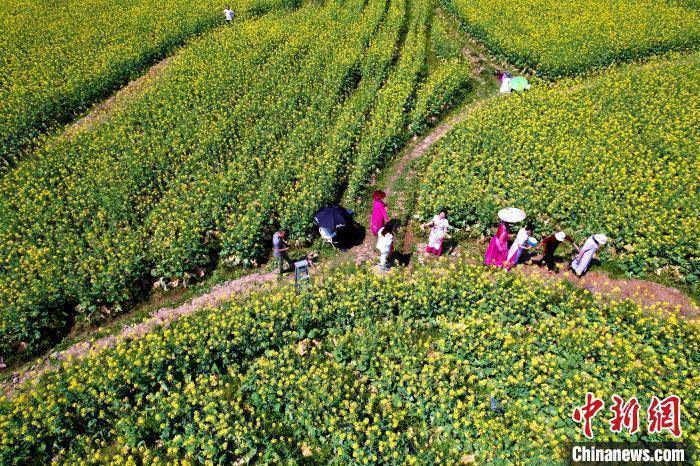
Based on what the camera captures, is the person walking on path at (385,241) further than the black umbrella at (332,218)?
No

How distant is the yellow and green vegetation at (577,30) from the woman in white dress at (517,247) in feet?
52.9

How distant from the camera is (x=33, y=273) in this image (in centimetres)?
1280

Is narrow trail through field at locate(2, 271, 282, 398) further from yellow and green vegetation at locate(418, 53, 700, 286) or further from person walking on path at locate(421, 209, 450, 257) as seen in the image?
yellow and green vegetation at locate(418, 53, 700, 286)

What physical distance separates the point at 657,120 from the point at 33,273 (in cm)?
2541

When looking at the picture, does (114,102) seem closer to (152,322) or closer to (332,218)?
(152,322)

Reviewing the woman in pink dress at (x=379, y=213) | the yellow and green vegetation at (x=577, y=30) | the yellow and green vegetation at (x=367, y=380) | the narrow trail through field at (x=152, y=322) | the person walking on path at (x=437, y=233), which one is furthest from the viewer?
the yellow and green vegetation at (x=577, y=30)

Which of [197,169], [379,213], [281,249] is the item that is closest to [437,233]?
[379,213]

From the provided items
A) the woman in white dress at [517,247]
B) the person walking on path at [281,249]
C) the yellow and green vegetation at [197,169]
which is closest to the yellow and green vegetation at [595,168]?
the woman in white dress at [517,247]

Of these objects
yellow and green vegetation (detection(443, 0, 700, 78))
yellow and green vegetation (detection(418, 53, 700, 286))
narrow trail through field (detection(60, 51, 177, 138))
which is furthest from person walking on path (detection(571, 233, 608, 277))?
narrow trail through field (detection(60, 51, 177, 138))

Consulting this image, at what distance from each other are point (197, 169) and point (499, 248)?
12.7 metres

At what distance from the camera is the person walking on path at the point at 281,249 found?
1298 centimetres

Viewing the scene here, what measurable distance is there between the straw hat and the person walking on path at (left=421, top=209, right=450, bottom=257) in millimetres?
1787

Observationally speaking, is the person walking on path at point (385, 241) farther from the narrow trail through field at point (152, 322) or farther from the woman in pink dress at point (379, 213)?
the narrow trail through field at point (152, 322)

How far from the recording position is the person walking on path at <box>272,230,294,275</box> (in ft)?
42.6
